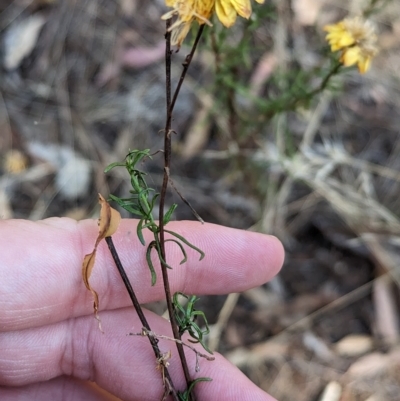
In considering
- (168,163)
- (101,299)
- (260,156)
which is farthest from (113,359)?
(260,156)

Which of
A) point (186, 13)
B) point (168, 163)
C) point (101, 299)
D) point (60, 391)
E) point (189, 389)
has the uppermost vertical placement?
point (186, 13)

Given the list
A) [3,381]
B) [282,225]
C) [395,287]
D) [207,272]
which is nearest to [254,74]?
[282,225]

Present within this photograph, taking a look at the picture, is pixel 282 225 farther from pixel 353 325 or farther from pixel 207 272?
pixel 207 272

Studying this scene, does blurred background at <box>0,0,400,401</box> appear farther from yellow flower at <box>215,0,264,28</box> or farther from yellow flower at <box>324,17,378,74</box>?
yellow flower at <box>215,0,264,28</box>

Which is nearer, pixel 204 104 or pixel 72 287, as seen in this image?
pixel 72 287

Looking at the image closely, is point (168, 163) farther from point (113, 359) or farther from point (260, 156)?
point (260, 156)

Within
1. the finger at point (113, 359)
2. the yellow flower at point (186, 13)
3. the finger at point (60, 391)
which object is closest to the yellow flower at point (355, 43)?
the yellow flower at point (186, 13)
